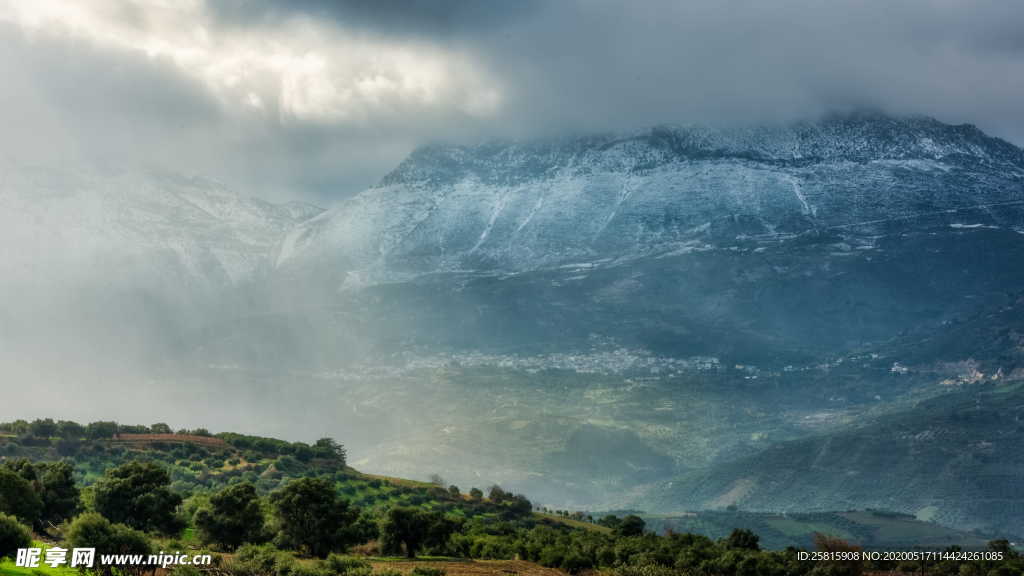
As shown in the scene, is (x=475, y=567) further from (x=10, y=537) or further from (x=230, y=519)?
(x=10, y=537)

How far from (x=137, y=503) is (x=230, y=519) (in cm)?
790

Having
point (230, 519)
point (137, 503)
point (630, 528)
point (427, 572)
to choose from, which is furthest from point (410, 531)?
point (630, 528)

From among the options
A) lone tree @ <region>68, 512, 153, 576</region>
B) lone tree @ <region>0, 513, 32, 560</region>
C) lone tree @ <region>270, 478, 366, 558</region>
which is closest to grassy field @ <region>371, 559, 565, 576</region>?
lone tree @ <region>270, 478, 366, 558</region>

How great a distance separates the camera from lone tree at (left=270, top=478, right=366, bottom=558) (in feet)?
306

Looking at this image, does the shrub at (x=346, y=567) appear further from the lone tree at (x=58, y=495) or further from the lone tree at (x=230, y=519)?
the lone tree at (x=58, y=495)

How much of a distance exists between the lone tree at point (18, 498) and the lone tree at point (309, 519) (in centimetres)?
1954

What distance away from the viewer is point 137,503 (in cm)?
8969

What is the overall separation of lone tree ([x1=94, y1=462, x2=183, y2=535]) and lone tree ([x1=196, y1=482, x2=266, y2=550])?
3.21 meters

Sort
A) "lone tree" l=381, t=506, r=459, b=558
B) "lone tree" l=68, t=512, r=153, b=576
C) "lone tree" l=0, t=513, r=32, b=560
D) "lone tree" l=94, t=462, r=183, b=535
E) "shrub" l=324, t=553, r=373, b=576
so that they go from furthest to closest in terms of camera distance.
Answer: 1. "lone tree" l=381, t=506, r=459, b=558
2. "lone tree" l=94, t=462, r=183, b=535
3. "shrub" l=324, t=553, r=373, b=576
4. "lone tree" l=68, t=512, r=153, b=576
5. "lone tree" l=0, t=513, r=32, b=560

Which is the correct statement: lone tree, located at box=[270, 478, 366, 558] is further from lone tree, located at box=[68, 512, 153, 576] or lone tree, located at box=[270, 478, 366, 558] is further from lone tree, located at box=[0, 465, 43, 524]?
lone tree, located at box=[68, 512, 153, 576]

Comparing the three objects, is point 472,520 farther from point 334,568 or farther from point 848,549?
point 334,568

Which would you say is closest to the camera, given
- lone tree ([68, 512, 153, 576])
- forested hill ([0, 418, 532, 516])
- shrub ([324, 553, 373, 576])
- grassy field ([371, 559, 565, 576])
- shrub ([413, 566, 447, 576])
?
lone tree ([68, 512, 153, 576])

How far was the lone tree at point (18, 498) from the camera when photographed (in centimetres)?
8069

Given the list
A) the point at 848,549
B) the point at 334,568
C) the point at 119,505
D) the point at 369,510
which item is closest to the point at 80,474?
the point at 369,510
